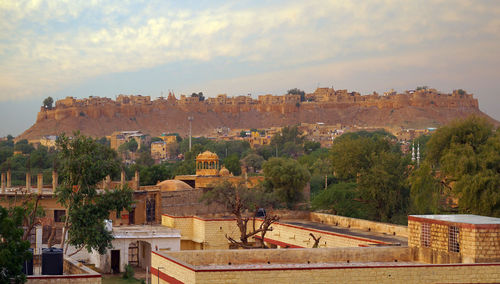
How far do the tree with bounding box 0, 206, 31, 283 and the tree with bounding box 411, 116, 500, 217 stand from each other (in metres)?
19.8

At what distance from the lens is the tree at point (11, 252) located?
15594 mm

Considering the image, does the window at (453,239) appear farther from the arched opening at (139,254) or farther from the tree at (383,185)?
the tree at (383,185)

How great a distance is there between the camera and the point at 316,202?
1747 inches

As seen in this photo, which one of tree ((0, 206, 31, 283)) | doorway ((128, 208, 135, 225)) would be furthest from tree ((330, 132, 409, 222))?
tree ((0, 206, 31, 283))

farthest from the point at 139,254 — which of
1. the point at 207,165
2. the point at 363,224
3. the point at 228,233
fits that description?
the point at 207,165

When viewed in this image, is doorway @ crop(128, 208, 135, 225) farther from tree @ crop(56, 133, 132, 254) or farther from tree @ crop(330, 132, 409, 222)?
tree @ crop(56, 133, 132, 254)

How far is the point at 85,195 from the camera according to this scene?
2866 centimetres

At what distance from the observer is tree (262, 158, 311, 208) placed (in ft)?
162

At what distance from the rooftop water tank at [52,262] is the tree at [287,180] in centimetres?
3192

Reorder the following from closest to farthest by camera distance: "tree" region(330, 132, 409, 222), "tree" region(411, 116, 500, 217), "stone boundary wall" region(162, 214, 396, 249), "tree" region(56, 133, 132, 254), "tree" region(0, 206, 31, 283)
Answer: "tree" region(0, 206, 31, 283), "stone boundary wall" region(162, 214, 396, 249), "tree" region(56, 133, 132, 254), "tree" region(411, 116, 500, 217), "tree" region(330, 132, 409, 222)

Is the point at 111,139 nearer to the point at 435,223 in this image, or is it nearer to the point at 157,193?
the point at 157,193

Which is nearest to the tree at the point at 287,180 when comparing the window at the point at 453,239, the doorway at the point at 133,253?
the doorway at the point at 133,253

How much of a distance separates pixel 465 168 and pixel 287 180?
61.9 feet

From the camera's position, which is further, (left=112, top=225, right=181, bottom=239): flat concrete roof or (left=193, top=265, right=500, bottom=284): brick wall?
(left=112, top=225, right=181, bottom=239): flat concrete roof
